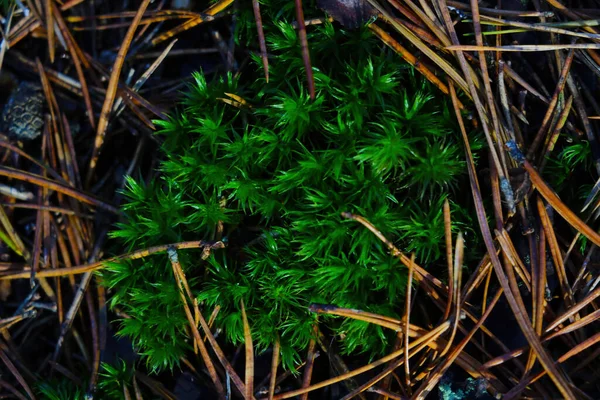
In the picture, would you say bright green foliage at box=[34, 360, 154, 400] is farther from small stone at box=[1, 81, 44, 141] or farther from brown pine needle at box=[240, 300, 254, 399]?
small stone at box=[1, 81, 44, 141]

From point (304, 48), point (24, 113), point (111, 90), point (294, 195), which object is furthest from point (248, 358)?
point (24, 113)

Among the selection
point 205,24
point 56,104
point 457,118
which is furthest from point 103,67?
point 457,118

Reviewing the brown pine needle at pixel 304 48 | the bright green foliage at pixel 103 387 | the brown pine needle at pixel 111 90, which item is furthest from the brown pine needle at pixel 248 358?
the brown pine needle at pixel 111 90

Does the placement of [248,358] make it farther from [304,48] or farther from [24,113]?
[24,113]

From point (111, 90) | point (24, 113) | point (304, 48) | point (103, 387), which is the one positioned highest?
point (304, 48)

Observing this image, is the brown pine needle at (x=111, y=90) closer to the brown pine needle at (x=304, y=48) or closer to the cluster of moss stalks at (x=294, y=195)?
the cluster of moss stalks at (x=294, y=195)
